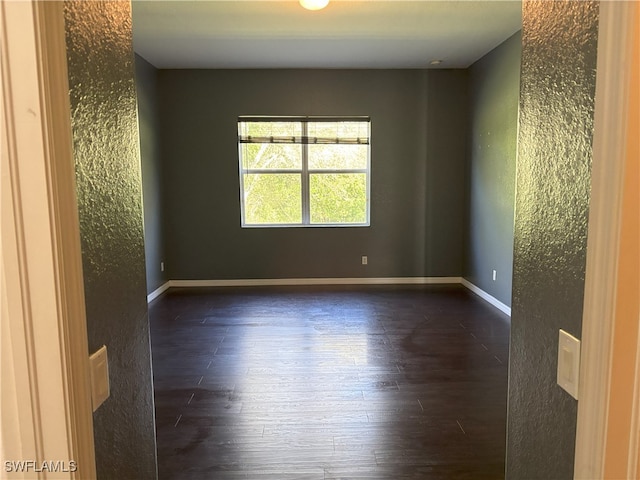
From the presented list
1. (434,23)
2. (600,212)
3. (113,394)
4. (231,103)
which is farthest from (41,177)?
(231,103)

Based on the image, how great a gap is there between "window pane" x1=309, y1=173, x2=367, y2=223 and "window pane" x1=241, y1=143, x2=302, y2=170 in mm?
342

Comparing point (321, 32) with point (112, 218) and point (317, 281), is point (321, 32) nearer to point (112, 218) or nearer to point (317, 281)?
point (317, 281)

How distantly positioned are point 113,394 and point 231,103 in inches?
201

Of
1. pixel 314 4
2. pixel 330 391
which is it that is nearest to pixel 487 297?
pixel 330 391

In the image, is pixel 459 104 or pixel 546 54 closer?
pixel 546 54

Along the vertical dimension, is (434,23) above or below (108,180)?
above

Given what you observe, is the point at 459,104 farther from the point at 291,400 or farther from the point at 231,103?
the point at 291,400

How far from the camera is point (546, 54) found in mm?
888

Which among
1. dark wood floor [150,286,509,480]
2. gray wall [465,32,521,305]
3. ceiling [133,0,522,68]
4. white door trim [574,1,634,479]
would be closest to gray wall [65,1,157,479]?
white door trim [574,1,634,479]

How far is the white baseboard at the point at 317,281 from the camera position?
5723 millimetres

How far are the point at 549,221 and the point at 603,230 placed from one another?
21 cm

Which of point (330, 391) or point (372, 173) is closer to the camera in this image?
point (330, 391)

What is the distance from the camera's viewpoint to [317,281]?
5.78 m

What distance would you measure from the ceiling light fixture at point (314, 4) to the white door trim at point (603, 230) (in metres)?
2.97
